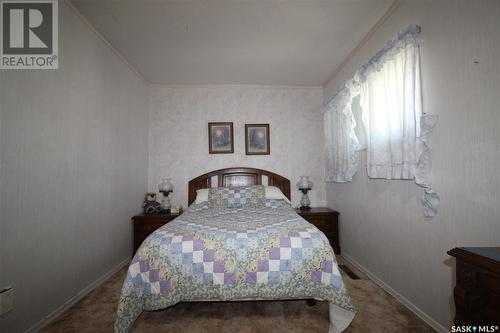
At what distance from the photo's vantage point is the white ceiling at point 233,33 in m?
2.10

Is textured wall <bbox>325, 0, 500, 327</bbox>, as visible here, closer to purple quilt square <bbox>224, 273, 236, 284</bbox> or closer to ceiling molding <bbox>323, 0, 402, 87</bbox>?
ceiling molding <bbox>323, 0, 402, 87</bbox>

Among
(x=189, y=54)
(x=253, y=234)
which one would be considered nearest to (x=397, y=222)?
(x=253, y=234)

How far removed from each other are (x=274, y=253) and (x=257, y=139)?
2462mm

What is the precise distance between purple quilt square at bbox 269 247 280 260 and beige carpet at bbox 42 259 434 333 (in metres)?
0.55

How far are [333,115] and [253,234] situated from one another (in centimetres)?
243

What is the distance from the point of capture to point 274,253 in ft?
5.50

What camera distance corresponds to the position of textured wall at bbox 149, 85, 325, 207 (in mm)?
3818

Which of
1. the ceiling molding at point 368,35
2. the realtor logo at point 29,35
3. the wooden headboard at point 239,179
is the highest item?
the ceiling molding at point 368,35

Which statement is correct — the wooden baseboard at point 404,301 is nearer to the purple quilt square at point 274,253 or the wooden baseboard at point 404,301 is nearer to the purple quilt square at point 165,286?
the purple quilt square at point 274,253

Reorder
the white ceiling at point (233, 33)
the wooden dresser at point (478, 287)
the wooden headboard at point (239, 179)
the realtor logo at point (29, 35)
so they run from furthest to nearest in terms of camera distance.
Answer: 1. the wooden headboard at point (239, 179)
2. the white ceiling at point (233, 33)
3. the realtor logo at point (29, 35)
4. the wooden dresser at point (478, 287)

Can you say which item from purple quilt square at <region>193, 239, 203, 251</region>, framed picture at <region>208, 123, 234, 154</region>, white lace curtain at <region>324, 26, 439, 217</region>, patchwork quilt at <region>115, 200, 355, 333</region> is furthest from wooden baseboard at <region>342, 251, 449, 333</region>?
framed picture at <region>208, 123, 234, 154</region>

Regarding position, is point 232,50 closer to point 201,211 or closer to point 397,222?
point 201,211

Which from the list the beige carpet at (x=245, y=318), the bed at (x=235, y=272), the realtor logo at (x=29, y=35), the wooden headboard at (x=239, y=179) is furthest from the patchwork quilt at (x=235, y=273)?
the wooden headboard at (x=239, y=179)

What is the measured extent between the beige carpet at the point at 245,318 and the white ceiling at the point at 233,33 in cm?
275
